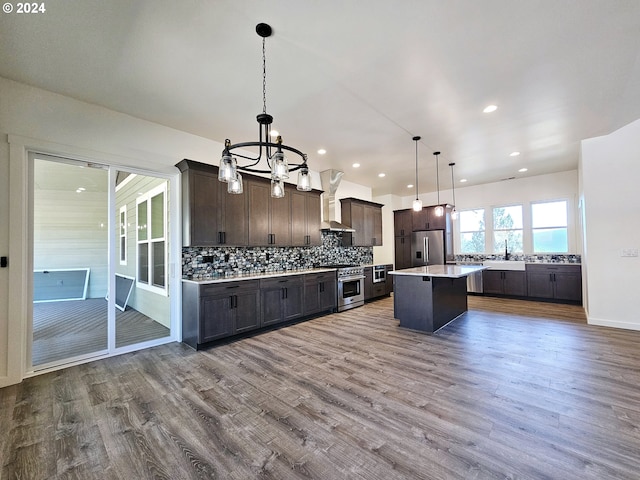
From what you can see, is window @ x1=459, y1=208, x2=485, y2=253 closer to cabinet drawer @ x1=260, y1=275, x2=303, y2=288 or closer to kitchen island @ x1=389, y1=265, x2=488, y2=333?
kitchen island @ x1=389, y1=265, x2=488, y2=333

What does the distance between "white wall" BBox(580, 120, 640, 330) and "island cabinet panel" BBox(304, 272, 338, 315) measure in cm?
421

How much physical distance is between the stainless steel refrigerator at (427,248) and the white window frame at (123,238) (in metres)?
6.85

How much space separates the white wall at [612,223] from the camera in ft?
13.4

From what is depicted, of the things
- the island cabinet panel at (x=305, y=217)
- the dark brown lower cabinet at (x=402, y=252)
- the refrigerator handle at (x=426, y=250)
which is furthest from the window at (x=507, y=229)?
the island cabinet panel at (x=305, y=217)

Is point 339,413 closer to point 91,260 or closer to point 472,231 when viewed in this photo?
point 91,260

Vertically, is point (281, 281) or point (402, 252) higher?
point (402, 252)

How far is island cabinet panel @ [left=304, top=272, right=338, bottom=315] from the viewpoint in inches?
194

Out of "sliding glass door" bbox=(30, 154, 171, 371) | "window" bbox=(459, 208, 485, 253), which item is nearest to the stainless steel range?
"sliding glass door" bbox=(30, 154, 171, 371)

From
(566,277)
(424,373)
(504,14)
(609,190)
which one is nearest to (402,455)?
(424,373)

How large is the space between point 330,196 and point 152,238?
356 centimetres

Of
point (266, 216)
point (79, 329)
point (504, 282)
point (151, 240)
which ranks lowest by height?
point (79, 329)

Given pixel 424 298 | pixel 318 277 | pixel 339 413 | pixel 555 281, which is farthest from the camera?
pixel 555 281

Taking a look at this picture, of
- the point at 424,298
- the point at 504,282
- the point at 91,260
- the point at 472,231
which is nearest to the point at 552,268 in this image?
the point at 504,282

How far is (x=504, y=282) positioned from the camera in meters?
6.71
